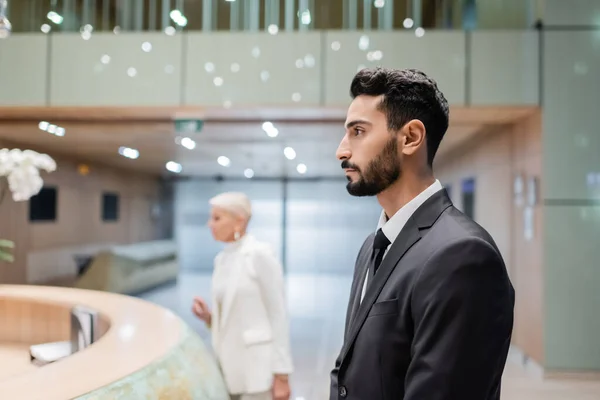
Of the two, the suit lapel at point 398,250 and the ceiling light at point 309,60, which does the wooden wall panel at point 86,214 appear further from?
the suit lapel at point 398,250

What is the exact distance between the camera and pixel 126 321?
2.33m

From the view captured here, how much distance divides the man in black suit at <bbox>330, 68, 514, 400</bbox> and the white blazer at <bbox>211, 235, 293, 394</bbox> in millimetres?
1620

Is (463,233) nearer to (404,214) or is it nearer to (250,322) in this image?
(404,214)

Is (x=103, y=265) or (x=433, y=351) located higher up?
(x=433, y=351)

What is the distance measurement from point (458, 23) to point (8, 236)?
6.10 m

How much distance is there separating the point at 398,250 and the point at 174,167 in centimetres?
657

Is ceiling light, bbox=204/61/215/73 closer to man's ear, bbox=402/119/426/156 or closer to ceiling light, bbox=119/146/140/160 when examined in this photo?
ceiling light, bbox=119/146/140/160

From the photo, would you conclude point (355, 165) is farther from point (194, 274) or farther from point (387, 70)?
point (194, 274)

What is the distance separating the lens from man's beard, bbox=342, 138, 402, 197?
3.51 ft

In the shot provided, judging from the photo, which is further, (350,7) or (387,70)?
(350,7)

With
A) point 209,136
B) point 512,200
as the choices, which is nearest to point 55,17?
point 209,136

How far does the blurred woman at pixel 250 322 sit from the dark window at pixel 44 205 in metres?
5.46

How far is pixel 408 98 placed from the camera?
1.07 meters

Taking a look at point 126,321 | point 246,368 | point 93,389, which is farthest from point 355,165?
point 246,368
